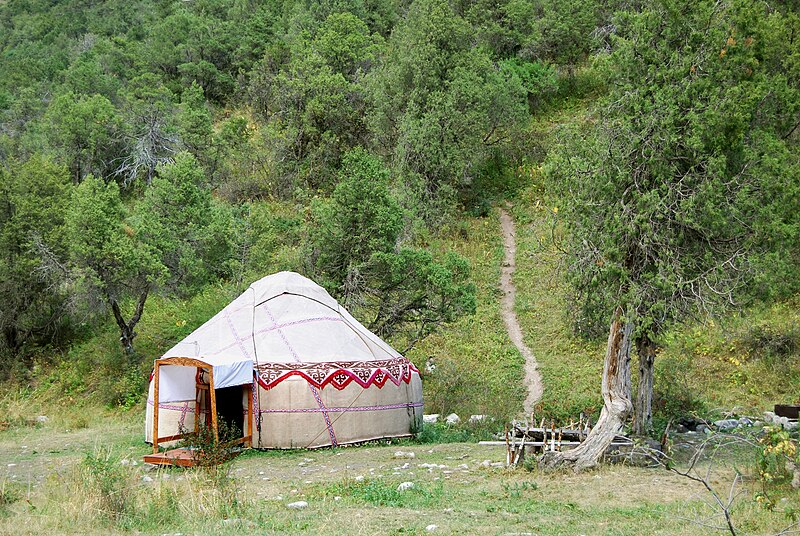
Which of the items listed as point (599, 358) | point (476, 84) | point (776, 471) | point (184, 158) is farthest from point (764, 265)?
point (476, 84)

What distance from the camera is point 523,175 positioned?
29.5m

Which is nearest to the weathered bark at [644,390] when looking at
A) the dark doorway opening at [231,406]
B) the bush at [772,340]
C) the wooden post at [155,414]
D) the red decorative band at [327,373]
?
the red decorative band at [327,373]

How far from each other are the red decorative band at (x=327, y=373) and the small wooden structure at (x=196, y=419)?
1.22ft

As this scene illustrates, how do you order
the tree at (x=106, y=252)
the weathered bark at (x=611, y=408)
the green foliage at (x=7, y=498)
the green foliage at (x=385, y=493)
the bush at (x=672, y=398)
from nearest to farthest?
the green foliage at (x=7, y=498) → the green foliage at (x=385, y=493) → the weathered bark at (x=611, y=408) → the bush at (x=672, y=398) → the tree at (x=106, y=252)

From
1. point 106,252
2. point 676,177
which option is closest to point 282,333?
point 106,252

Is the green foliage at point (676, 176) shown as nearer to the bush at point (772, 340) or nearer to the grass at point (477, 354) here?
the grass at point (477, 354)

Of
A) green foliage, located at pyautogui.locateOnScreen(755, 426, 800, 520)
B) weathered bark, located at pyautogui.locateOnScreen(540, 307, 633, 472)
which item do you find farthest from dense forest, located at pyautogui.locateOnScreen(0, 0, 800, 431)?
green foliage, located at pyautogui.locateOnScreen(755, 426, 800, 520)

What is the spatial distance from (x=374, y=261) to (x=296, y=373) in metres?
4.18

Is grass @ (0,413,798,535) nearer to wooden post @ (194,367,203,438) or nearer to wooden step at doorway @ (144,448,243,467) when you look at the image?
wooden step at doorway @ (144,448,243,467)

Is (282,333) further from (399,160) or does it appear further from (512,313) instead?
(399,160)

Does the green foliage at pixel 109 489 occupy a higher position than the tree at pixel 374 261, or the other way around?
the tree at pixel 374 261

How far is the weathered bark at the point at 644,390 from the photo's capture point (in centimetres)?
1177

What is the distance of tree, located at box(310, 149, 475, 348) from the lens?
1650 cm

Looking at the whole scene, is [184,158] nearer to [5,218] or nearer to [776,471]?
[5,218]
